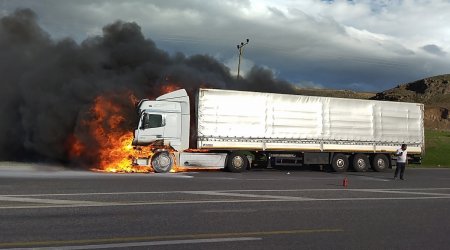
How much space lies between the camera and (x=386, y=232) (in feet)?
25.5

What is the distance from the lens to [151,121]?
20781 millimetres

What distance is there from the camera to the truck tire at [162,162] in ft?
66.9

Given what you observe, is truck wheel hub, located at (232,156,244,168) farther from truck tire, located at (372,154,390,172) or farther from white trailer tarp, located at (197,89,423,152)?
truck tire, located at (372,154,390,172)

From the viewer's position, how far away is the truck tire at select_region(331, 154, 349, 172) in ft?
78.0

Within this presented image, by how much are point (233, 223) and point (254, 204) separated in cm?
255

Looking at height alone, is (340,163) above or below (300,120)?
below

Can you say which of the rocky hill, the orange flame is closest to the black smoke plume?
the orange flame

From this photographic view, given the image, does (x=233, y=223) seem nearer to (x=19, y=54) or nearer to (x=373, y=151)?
(x=373, y=151)

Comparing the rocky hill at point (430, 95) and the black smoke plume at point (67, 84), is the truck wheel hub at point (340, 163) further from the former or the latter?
the rocky hill at point (430, 95)

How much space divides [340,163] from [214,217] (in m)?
16.3

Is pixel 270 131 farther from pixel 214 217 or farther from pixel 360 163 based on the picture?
pixel 214 217

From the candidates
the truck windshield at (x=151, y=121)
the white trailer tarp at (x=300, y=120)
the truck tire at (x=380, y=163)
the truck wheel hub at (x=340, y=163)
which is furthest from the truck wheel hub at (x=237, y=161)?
the truck tire at (x=380, y=163)

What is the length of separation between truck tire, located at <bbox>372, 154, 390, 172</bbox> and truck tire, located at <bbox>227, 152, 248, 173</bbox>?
709cm

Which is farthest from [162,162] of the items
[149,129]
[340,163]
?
[340,163]
